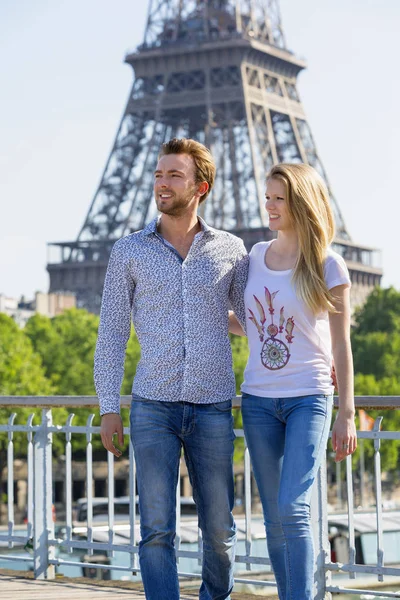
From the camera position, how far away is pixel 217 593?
18.4 ft

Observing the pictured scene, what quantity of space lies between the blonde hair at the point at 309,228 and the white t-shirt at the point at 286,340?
54mm

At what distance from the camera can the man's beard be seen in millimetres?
5445

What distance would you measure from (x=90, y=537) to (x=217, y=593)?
276cm

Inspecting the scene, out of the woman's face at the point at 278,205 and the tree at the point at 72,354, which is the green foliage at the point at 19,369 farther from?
the woman's face at the point at 278,205

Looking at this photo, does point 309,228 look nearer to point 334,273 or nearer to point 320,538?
point 334,273

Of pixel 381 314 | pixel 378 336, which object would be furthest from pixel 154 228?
pixel 381 314

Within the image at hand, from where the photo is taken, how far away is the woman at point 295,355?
5.20 metres

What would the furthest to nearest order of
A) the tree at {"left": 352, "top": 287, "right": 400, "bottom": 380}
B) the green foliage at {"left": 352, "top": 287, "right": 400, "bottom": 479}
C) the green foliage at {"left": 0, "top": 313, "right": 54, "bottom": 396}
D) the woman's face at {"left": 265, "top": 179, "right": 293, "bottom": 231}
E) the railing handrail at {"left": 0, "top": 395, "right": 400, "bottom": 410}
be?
the tree at {"left": 352, "top": 287, "right": 400, "bottom": 380}, the green foliage at {"left": 352, "top": 287, "right": 400, "bottom": 479}, the green foliage at {"left": 0, "top": 313, "right": 54, "bottom": 396}, the railing handrail at {"left": 0, "top": 395, "right": 400, "bottom": 410}, the woman's face at {"left": 265, "top": 179, "right": 293, "bottom": 231}

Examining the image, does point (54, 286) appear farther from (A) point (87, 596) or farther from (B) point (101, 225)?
(A) point (87, 596)

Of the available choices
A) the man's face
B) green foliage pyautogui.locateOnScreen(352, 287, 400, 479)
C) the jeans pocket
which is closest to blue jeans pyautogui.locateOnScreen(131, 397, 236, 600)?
the jeans pocket

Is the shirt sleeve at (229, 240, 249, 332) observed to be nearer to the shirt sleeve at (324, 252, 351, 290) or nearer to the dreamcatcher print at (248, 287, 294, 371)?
the dreamcatcher print at (248, 287, 294, 371)

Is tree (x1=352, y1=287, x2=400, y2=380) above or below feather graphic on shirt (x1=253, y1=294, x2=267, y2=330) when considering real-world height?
above

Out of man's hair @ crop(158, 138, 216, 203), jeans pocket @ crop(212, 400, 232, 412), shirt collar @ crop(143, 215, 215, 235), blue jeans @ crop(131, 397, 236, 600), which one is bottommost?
blue jeans @ crop(131, 397, 236, 600)

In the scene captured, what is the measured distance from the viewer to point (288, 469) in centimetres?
508
